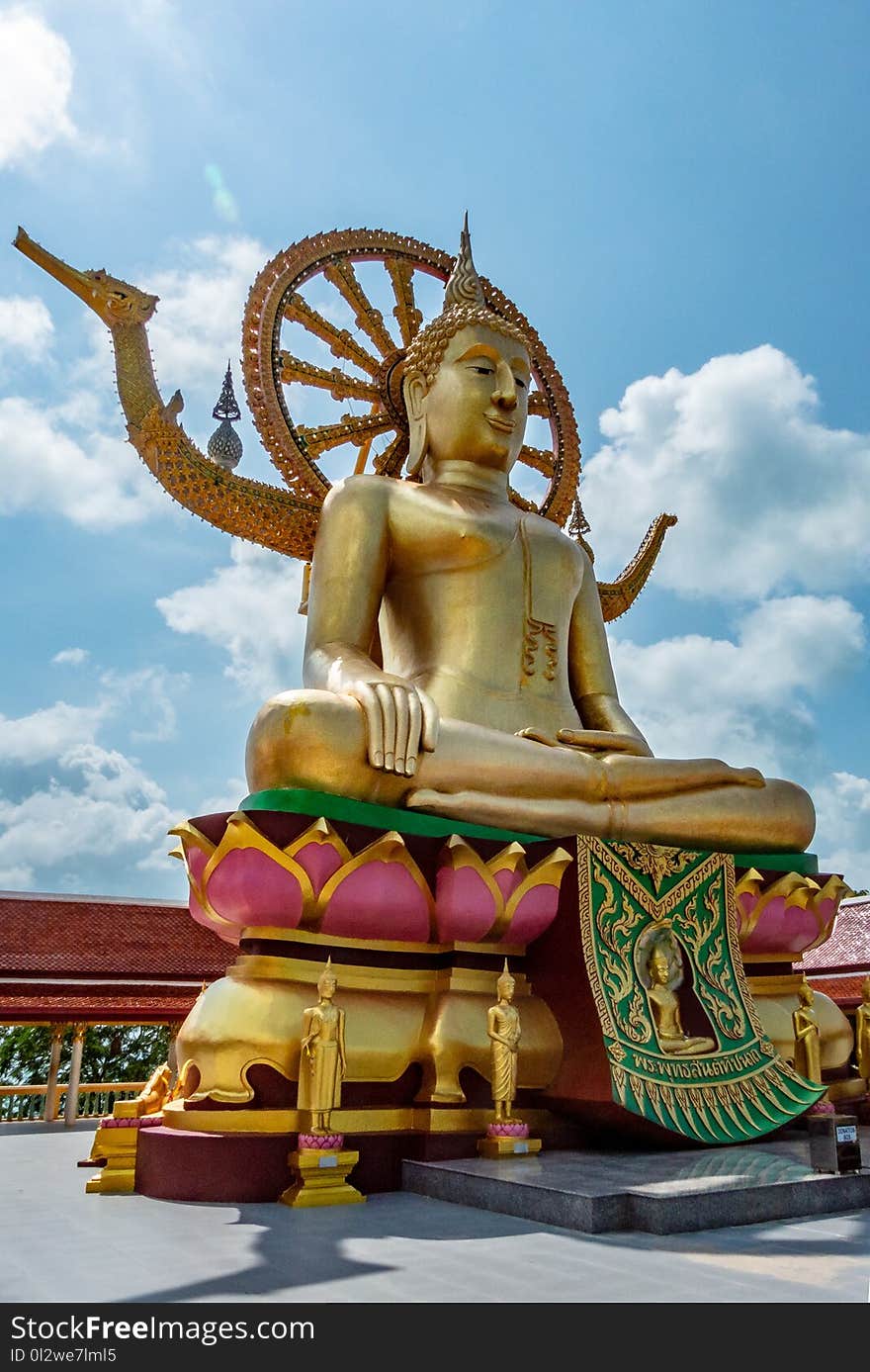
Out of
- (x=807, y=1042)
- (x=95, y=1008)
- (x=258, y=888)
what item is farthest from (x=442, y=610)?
(x=95, y=1008)

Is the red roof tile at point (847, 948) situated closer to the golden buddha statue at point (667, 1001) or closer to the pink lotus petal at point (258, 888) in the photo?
the golden buddha statue at point (667, 1001)

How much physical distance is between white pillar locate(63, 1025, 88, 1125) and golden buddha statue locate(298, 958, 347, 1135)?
582 centimetres

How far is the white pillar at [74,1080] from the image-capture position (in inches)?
388

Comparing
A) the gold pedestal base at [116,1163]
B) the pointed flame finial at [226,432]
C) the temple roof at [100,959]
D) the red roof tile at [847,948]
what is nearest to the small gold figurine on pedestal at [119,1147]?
the gold pedestal base at [116,1163]

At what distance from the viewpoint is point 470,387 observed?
823cm

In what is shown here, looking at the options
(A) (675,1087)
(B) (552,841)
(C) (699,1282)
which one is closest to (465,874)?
(B) (552,841)

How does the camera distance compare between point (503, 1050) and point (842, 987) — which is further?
point (842, 987)

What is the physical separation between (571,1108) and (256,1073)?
1.73 meters

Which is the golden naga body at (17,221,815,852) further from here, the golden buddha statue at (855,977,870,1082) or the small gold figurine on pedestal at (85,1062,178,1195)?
the small gold figurine on pedestal at (85,1062,178,1195)

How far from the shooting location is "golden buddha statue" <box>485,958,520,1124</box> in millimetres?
5398

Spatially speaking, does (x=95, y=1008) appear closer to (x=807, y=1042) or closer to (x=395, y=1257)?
(x=807, y=1042)

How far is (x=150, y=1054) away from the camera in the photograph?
72.3 feet

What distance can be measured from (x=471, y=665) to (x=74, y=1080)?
6086 mm
